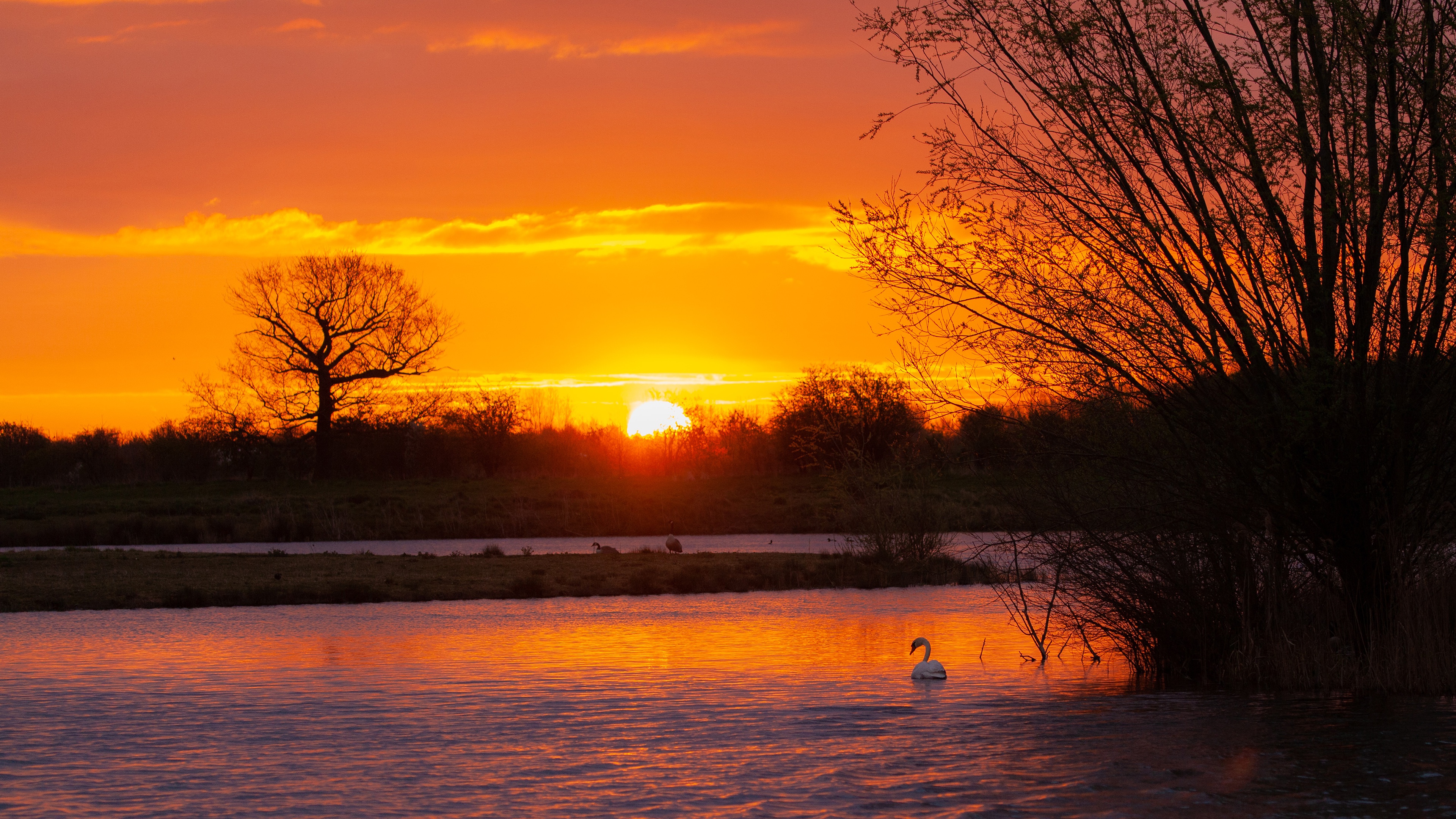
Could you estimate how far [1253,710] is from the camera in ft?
39.5

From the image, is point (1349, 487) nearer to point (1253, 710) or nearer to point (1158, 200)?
point (1253, 710)

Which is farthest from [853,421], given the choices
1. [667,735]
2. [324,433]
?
[324,433]

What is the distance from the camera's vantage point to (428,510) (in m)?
50.9

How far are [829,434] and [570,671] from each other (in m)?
16.2

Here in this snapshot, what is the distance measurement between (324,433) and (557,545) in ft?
70.4

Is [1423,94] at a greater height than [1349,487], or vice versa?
[1423,94]

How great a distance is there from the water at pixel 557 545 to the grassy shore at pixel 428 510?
1.07m

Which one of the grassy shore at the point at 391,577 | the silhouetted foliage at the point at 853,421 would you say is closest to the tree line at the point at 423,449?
the silhouetted foliage at the point at 853,421

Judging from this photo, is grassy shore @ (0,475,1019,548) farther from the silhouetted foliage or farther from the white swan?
the white swan

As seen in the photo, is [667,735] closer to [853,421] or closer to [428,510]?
[853,421]

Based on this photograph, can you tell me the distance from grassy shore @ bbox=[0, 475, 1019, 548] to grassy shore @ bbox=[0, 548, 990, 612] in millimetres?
12510

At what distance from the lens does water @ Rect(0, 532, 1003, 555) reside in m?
38.3

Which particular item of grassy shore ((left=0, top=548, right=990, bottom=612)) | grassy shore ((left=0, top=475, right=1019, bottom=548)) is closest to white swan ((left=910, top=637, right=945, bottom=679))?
grassy shore ((left=0, top=548, right=990, bottom=612))

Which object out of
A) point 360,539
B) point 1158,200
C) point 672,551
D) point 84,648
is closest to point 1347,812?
point 1158,200
